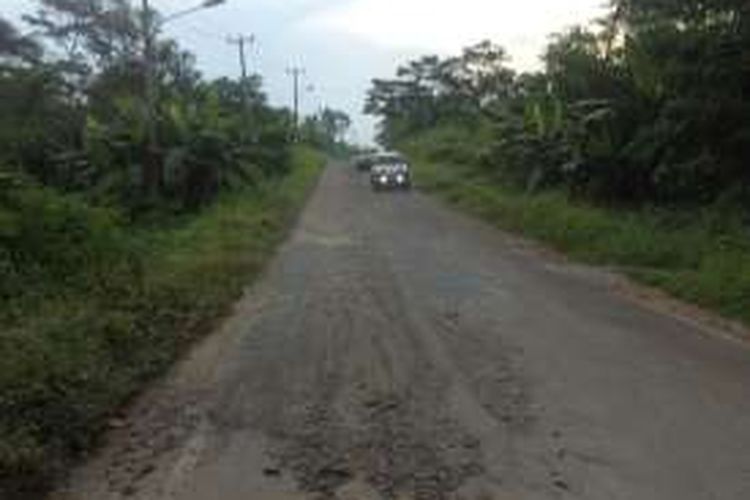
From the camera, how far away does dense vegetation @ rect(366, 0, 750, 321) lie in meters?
22.1

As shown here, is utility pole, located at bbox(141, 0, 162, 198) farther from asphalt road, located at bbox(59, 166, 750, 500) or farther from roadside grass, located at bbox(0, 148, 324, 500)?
asphalt road, located at bbox(59, 166, 750, 500)

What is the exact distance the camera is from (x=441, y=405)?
10.2 m

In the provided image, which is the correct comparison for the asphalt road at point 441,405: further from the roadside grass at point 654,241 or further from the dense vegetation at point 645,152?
the dense vegetation at point 645,152

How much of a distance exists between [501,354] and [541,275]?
27.3ft

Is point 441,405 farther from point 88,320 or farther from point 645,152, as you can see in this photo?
point 645,152

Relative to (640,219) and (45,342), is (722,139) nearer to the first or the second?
(640,219)

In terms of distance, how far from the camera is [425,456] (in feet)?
28.2

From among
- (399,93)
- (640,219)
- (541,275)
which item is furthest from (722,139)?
(399,93)

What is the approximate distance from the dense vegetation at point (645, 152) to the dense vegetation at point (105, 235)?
6.62m

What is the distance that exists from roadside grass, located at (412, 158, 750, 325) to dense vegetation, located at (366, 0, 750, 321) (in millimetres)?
37

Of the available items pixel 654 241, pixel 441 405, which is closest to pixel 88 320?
pixel 441 405

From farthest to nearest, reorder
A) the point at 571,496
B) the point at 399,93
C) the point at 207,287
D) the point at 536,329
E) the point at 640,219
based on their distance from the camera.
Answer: the point at 399,93 → the point at 640,219 → the point at 207,287 → the point at 536,329 → the point at 571,496

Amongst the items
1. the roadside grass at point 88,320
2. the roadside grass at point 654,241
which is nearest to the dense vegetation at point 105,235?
the roadside grass at point 88,320

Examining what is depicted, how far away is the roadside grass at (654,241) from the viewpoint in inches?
696
